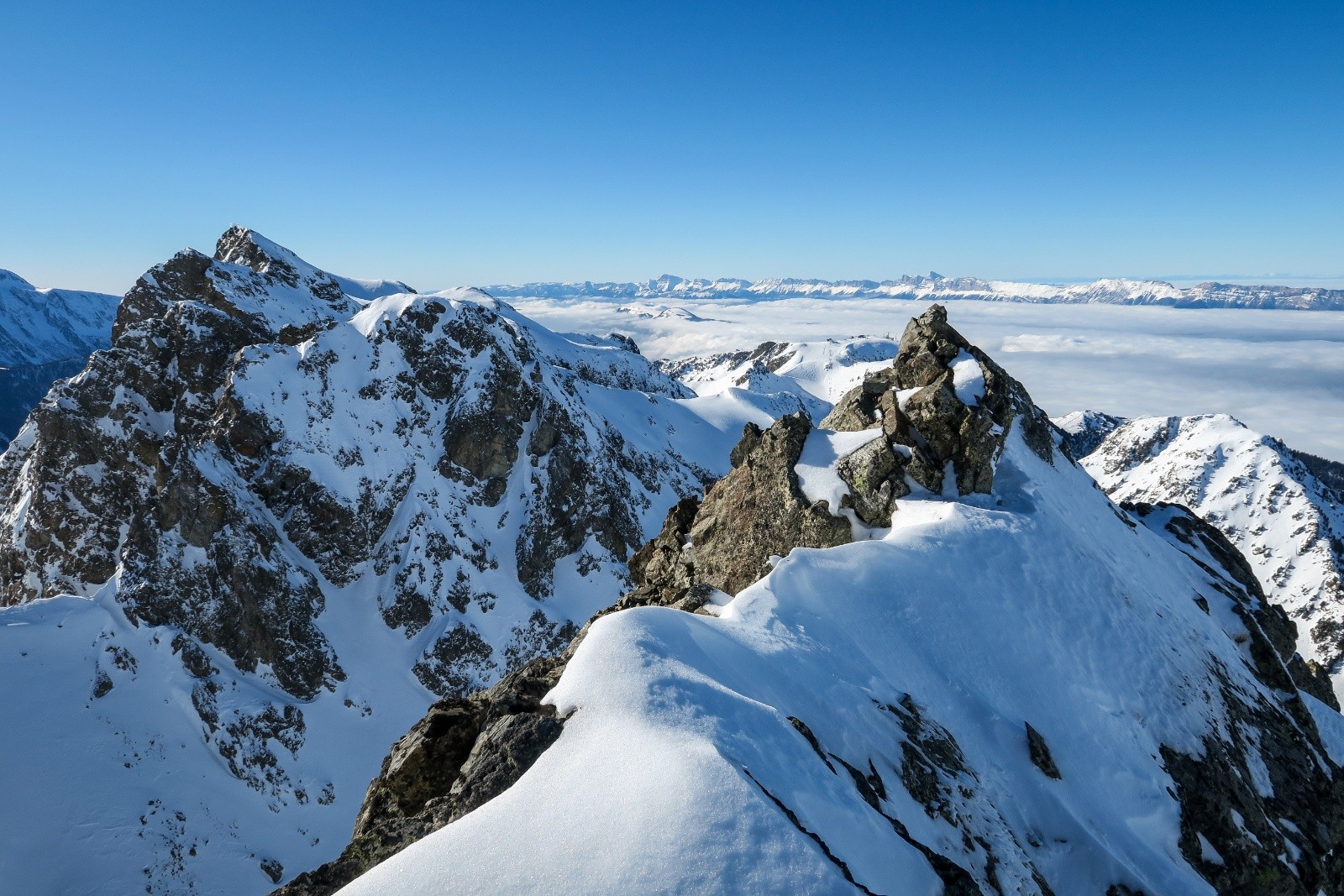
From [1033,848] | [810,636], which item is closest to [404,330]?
[810,636]

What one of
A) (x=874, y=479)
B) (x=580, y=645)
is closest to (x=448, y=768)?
(x=580, y=645)

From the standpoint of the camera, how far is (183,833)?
160 feet

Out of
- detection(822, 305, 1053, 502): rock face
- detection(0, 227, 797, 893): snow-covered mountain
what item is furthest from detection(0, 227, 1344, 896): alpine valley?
detection(0, 227, 797, 893): snow-covered mountain

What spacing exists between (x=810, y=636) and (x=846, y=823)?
703 centimetres

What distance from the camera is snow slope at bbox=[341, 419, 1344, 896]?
28.9 ft

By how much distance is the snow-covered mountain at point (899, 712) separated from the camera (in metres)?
9.25

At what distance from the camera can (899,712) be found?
16.5m

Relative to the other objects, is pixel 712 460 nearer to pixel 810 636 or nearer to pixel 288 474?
pixel 288 474

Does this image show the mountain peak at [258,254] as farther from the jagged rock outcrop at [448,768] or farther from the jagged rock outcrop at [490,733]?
the jagged rock outcrop at [448,768]

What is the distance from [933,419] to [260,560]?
67378 mm

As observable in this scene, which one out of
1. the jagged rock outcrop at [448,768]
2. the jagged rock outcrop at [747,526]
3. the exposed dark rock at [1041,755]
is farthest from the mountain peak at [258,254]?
the exposed dark rock at [1041,755]

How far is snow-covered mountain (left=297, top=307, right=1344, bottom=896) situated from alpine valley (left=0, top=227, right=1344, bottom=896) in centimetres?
9

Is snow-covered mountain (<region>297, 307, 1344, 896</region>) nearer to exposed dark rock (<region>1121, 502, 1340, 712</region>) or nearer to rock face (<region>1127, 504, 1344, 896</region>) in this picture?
rock face (<region>1127, 504, 1344, 896</region>)

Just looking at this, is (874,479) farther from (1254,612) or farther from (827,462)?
(1254,612)
